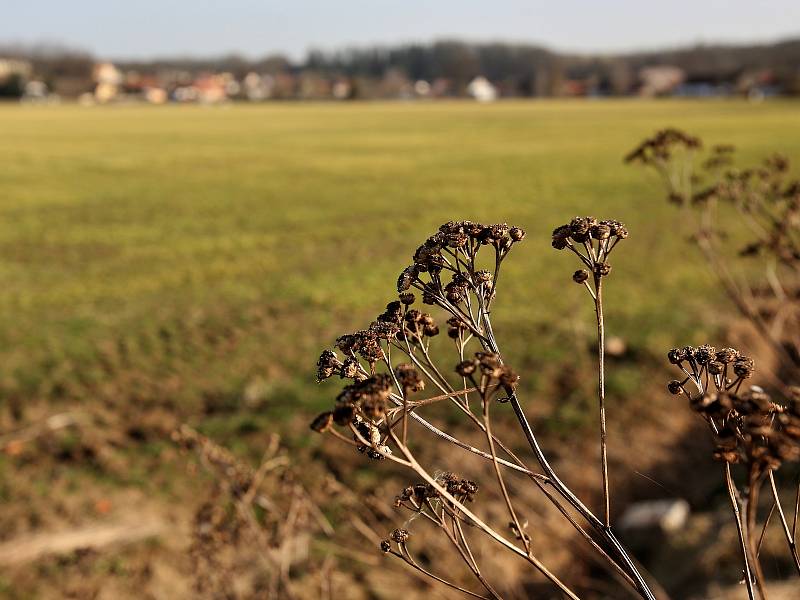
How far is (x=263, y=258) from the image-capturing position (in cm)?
1894

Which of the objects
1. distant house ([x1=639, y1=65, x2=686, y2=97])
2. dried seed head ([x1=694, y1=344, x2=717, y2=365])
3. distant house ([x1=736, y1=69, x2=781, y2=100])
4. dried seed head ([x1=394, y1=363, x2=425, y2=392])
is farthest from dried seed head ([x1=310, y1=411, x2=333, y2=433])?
distant house ([x1=639, y1=65, x2=686, y2=97])

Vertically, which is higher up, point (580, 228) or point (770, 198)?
point (580, 228)

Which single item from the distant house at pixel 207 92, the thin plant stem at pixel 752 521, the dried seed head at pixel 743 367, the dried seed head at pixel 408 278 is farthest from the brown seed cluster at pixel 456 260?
the distant house at pixel 207 92

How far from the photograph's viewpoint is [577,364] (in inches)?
412

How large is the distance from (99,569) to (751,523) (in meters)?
6.36

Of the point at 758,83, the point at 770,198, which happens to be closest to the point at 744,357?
the point at 770,198

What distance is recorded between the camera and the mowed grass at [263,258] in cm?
1108

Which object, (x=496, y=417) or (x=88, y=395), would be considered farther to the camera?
(x=88, y=395)

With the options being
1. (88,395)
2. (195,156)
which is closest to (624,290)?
(88,395)

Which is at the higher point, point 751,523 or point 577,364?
point 751,523

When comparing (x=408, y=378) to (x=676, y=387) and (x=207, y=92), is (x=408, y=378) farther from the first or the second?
(x=207, y=92)

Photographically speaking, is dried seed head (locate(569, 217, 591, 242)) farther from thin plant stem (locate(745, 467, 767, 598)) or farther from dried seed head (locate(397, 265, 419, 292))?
thin plant stem (locate(745, 467, 767, 598))

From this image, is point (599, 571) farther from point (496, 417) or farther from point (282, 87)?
point (282, 87)

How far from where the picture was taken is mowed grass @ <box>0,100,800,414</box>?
436 inches
